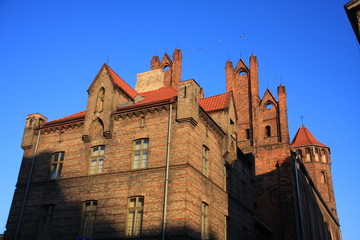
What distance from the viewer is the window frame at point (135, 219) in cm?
1794

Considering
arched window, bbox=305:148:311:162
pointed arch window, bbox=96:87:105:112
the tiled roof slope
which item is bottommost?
pointed arch window, bbox=96:87:105:112

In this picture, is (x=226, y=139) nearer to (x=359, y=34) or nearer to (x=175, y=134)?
(x=175, y=134)

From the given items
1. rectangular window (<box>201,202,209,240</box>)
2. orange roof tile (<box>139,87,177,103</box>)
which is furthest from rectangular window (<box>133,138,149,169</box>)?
rectangular window (<box>201,202,209,240</box>)

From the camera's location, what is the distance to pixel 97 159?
20891mm

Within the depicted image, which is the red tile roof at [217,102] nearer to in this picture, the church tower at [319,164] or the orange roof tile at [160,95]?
the orange roof tile at [160,95]

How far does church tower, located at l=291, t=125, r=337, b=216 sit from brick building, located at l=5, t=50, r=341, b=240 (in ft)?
104

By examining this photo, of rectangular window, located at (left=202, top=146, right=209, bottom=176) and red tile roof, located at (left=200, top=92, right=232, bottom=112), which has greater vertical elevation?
red tile roof, located at (left=200, top=92, right=232, bottom=112)

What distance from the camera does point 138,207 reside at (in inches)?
725

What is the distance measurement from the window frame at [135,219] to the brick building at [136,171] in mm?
49

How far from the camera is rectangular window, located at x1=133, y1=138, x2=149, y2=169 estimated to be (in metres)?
19.6

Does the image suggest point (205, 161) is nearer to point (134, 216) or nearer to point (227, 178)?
point (227, 178)

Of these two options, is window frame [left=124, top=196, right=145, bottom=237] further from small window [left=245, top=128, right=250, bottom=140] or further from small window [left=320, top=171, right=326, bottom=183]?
small window [left=320, top=171, right=326, bottom=183]

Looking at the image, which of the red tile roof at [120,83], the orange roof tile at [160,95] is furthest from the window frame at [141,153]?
the red tile roof at [120,83]

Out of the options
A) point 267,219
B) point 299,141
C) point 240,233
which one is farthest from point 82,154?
point 299,141
